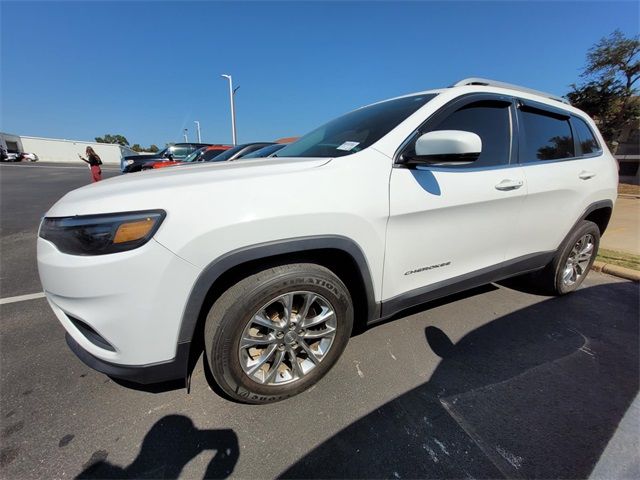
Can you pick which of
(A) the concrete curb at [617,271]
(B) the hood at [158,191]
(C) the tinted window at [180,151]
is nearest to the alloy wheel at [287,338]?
(B) the hood at [158,191]

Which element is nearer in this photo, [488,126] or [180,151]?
[488,126]

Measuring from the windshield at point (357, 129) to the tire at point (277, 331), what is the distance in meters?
0.84

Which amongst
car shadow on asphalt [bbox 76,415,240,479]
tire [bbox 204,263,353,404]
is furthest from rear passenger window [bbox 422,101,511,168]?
car shadow on asphalt [bbox 76,415,240,479]

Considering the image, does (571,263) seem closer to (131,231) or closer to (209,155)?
(131,231)

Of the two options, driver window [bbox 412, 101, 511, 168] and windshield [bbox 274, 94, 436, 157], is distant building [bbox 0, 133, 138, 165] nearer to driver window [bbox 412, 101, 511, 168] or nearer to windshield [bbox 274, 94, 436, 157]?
windshield [bbox 274, 94, 436, 157]

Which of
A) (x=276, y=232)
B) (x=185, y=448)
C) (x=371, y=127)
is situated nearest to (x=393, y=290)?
(x=276, y=232)

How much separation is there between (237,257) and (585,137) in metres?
3.54

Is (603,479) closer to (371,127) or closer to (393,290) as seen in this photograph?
(393,290)

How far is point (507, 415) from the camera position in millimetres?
1773

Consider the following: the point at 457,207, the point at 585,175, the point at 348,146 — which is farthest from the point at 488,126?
the point at 585,175

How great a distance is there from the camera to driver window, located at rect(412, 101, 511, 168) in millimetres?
2219

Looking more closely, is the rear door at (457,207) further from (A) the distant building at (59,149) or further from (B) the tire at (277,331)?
(A) the distant building at (59,149)

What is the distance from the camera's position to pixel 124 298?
4.49 ft

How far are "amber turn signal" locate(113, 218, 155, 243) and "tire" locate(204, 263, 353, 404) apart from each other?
18.8 inches
